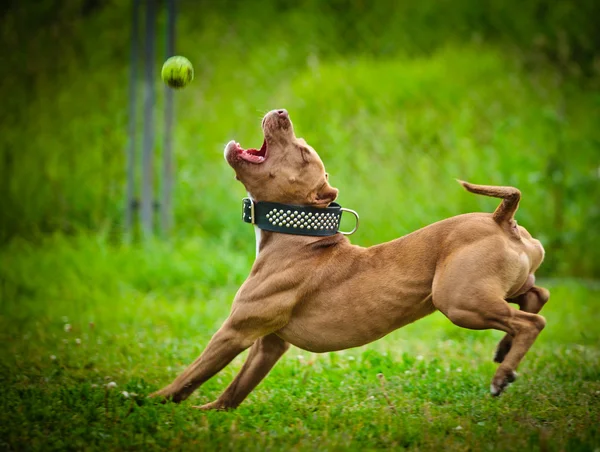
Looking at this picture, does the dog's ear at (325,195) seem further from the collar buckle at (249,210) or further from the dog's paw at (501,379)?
the dog's paw at (501,379)

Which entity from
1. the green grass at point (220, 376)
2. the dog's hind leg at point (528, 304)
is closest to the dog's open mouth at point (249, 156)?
the green grass at point (220, 376)

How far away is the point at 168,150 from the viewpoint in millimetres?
9484

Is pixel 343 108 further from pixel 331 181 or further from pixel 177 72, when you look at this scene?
pixel 177 72

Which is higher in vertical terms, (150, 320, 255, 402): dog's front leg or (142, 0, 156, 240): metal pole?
(142, 0, 156, 240): metal pole

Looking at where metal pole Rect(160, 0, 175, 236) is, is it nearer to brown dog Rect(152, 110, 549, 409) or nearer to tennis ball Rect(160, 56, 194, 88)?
tennis ball Rect(160, 56, 194, 88)

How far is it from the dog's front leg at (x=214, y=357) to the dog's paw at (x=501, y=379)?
1266 millimetres

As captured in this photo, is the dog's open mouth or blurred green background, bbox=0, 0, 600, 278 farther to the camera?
blurred green background, bbox=0, 0, 600, 278

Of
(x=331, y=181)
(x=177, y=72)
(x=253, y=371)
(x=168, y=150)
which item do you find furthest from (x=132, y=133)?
(x=253, y=371)

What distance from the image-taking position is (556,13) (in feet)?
42.4

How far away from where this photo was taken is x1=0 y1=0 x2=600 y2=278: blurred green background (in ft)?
32.4

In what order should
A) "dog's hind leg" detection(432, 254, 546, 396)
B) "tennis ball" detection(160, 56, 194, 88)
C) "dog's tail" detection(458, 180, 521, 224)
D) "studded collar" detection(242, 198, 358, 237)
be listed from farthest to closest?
"tennis ball" detection(160, 56, 194, 88) → "studded collar" detection(242, 198, 358, 237) → "dog's tail" detection(458, 180, 521, 224) → "dog's hind leg" detection(432, 254, 546, 396)

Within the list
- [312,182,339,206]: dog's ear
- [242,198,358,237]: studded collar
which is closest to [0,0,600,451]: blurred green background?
[242,198,358,237]: studded collar

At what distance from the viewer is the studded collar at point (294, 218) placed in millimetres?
4586

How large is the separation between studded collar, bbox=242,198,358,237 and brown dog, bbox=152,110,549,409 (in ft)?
0.15
